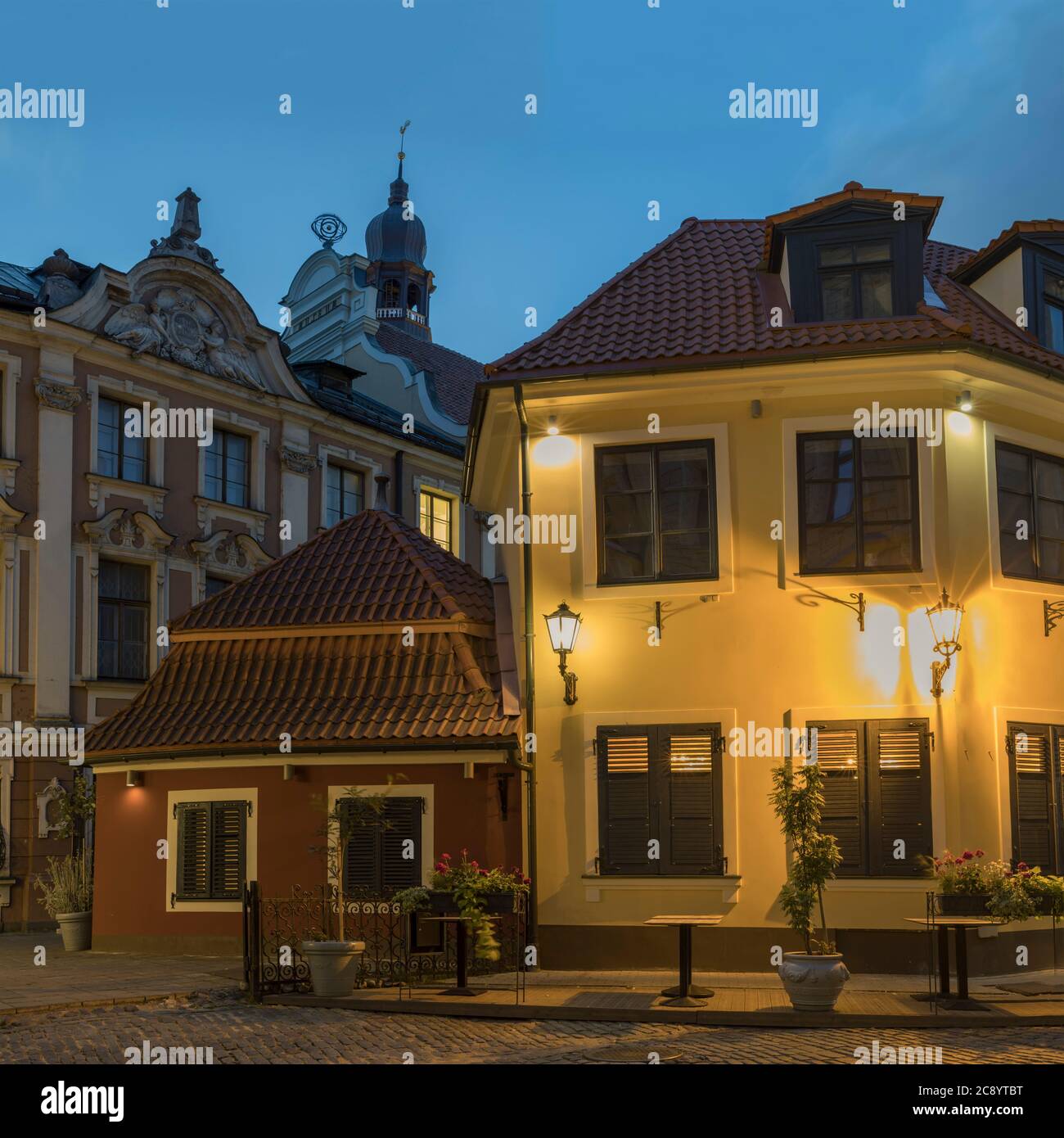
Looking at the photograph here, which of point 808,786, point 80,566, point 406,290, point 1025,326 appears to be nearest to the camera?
point 808,786

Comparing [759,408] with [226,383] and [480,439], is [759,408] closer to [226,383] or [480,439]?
[480,439]

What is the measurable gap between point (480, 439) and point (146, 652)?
37.4ft

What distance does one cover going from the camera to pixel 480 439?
1980cm

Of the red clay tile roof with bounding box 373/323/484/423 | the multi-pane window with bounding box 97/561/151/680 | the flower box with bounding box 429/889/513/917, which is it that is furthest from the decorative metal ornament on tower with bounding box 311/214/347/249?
the flower box with bounding box 429/889/513/917

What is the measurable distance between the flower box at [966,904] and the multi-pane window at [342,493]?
2052cm

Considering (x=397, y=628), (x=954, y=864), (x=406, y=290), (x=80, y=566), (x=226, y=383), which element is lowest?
(x=954, y=864)

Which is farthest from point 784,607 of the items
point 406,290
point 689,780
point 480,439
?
point 406,290

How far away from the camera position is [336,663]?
767 inches

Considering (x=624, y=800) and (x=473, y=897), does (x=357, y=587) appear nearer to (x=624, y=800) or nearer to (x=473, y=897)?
(x=624, y=800)

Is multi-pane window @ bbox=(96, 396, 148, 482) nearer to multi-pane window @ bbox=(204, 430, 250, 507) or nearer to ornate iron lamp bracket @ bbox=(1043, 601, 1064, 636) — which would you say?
multi-pane window @ bbox=(204, 430, 250, 507)

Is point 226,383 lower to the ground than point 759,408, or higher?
higher

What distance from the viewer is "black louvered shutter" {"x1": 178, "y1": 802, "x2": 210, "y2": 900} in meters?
19.1

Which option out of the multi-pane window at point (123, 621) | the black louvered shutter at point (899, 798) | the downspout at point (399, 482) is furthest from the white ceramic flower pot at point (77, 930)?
the downspout at point (399, 482)

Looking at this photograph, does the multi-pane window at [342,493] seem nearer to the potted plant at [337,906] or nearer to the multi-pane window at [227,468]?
the multi-pane window at [227,468]
